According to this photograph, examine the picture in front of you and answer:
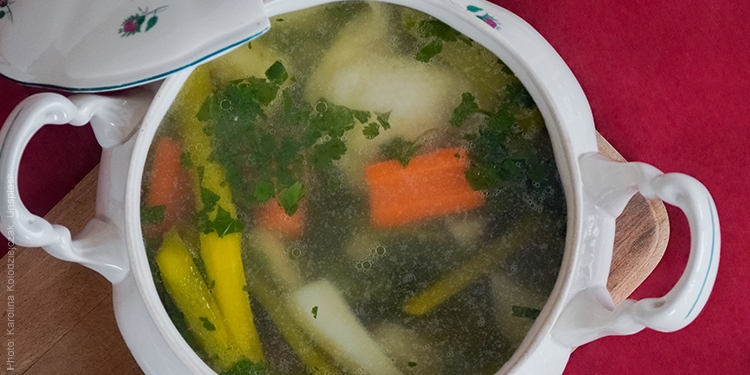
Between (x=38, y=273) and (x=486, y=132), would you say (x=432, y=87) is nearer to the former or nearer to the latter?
(x=486, y=132)

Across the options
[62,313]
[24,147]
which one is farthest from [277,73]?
[62,313]

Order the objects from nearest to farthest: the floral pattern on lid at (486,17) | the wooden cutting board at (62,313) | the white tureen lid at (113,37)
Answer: the white tureen lid at (113,37) → the floral pattern on lid at (486,17) → the wooden cutting board at (62,313)

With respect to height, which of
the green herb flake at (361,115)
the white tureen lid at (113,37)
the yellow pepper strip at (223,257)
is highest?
the white tureen lid at (113,37)

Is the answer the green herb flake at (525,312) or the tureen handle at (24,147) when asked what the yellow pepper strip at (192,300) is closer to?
the tureen handle at (24,147)

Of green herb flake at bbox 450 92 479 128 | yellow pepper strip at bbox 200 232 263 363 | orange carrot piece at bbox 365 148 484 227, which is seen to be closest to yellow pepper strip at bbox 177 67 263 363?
yellow pepper strip at bbox 200 232 263 363

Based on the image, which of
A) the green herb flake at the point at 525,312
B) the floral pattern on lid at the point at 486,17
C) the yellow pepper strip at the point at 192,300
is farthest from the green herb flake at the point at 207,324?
the floral pattern on lid at the point at 486,17

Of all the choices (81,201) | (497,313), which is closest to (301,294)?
(497,313)

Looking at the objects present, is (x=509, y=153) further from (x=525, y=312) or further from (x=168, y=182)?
(x=168, y=182)
